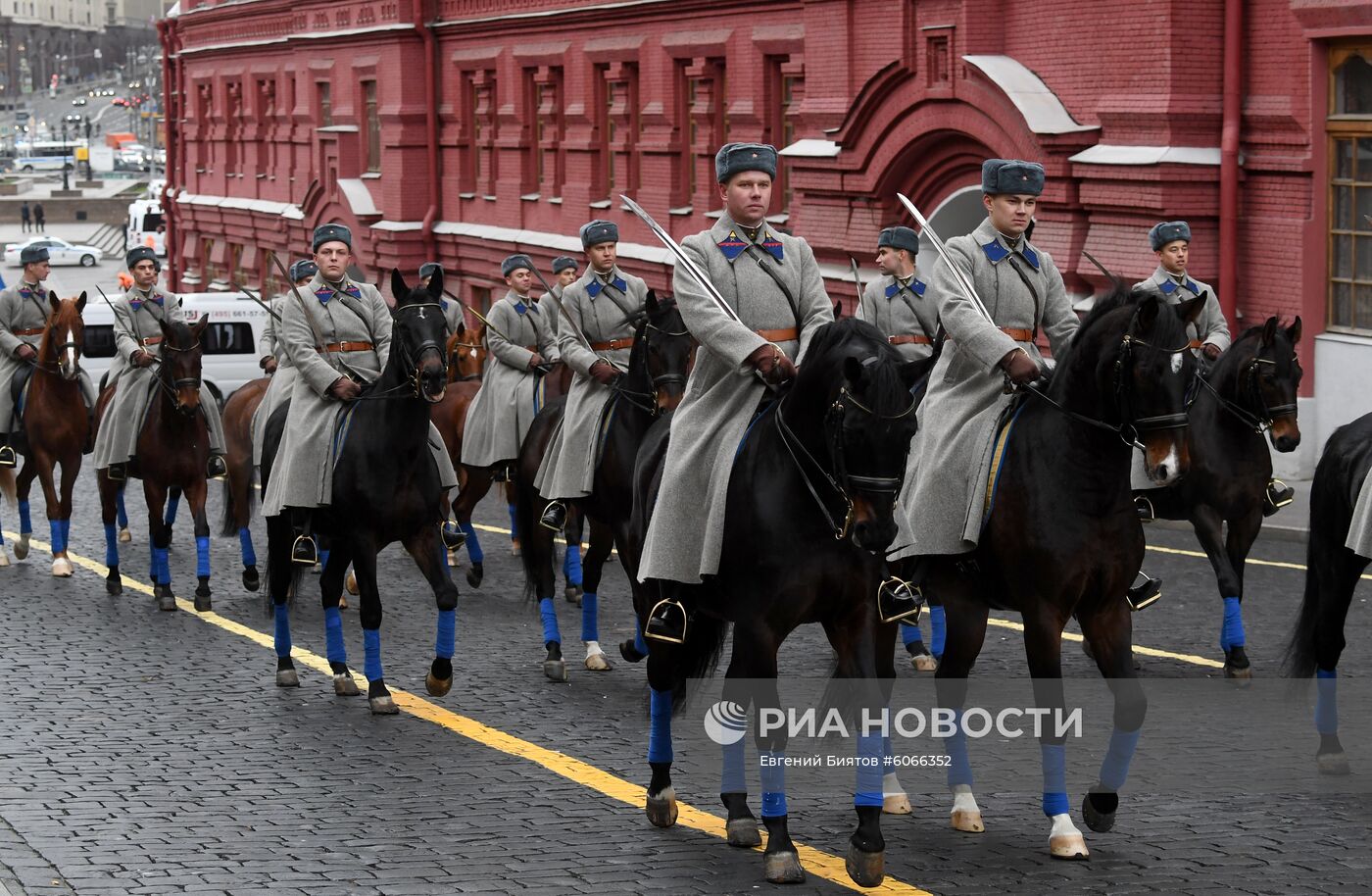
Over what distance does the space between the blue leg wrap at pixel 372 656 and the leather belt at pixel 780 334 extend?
148 inches

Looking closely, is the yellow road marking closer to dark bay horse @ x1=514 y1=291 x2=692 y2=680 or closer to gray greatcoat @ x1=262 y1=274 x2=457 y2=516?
dark bay horse @ x1=514 y1=291 x2=692 y2=680

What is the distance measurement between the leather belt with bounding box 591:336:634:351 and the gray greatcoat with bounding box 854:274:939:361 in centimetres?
149

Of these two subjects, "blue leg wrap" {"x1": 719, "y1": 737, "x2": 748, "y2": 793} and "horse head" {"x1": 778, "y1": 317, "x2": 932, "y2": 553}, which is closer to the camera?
"horse head" {"x1": 778, "y1": 317, "x2": 932, "y2": 553}

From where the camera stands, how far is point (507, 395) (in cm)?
1600

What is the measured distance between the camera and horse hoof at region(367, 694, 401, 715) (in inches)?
454

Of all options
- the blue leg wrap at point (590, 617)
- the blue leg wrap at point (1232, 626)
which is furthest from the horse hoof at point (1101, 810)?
the blue leg wrap at point (590, 617)

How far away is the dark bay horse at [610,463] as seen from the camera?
1149 cm

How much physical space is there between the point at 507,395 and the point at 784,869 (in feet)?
27.4

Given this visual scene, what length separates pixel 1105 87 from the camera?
22188 mm

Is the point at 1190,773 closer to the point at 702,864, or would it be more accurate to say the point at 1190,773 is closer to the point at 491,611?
the point at 702,864

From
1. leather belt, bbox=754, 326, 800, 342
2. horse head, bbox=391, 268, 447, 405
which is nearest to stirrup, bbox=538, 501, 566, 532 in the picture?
horse head, bbox=391, 268, 447, 405

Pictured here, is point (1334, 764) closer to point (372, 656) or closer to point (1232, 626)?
point (1232, 626)

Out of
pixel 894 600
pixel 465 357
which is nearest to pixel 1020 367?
pixel 894 600

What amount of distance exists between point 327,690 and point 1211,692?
4888 millimetres
